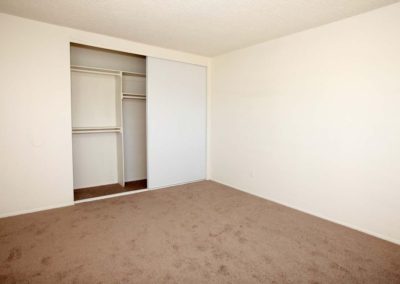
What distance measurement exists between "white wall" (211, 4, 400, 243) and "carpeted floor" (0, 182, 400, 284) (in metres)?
0.37

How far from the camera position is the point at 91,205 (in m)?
3.59

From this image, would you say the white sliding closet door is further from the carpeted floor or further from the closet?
the carpeted floor

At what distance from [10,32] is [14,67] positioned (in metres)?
0.41

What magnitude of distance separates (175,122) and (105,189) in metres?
1.69

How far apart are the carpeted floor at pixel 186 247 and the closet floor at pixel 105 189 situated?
1.33 ft

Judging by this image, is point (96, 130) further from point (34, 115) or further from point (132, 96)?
point (34, 115)

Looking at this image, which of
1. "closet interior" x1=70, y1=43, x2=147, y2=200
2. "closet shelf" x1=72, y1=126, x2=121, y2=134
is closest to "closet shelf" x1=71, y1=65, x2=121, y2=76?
"closet interior" x1=70, y1=43, x2=147, y2=200

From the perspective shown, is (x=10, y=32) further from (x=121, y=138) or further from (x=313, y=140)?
(x=313, y=140)

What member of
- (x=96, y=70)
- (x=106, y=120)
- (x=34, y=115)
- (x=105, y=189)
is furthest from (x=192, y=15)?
(x=105, y=189)

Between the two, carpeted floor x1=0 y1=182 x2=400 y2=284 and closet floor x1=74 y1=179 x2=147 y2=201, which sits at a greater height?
closet floor x1=74 y1=179 x2=147 y2=201

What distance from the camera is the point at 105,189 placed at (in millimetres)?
4309

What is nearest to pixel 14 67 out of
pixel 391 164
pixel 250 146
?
pixel 250 146

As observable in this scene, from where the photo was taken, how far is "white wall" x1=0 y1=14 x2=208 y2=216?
3.03 m

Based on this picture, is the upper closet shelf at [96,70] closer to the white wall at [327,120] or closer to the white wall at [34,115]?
the white wall at [34,115]
